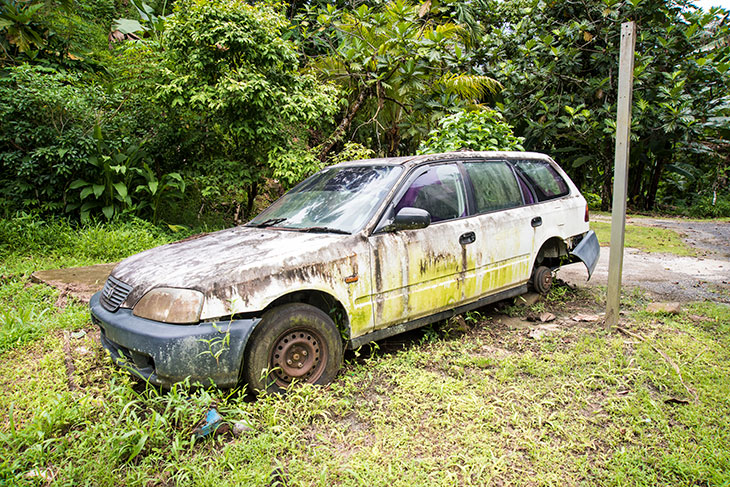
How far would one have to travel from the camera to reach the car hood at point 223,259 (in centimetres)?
284

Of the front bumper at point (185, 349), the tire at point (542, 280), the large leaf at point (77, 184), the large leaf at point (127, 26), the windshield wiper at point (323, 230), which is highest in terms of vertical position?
the large leaf at point (127, 26)

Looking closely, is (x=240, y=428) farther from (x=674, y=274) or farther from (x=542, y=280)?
(x=674, y=274)

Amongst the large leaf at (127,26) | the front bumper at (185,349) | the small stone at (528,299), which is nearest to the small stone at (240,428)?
the front bumper at (185,349)

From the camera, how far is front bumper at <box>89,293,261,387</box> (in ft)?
8.65

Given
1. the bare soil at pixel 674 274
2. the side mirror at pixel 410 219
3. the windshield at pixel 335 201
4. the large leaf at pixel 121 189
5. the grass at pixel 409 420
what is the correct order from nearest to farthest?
the grass at pixel 409 420 → the side mirror at pixel 410 219 → the windshield at pixel 335 201 → the bare soil at pixel 674 274 → the large leaf at pixel 121 189

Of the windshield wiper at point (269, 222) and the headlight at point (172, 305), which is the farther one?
the windshield wiper at point (269, 222)

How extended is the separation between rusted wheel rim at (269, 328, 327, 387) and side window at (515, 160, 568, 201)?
2.92 meters

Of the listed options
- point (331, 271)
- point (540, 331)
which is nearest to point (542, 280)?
point (540, 331)

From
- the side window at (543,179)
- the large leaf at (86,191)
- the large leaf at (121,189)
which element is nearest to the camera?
the side window at (543,179)

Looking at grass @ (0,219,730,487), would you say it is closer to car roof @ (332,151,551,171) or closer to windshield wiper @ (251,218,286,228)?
windshield wiper @ (251,218,286,228)

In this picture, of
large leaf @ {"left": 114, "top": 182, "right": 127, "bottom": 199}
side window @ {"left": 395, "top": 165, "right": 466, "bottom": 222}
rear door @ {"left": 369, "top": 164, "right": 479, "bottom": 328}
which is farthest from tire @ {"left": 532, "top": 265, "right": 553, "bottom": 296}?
large leaf @ {"left": 114, "top": 182, "right": 127, "bottom": 199}

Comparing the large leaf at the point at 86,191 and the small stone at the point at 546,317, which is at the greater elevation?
the large leaf at the point at 86,191

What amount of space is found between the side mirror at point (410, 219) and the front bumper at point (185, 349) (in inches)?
49.9

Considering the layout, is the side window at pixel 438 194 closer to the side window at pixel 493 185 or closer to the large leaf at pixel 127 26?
the side window at pixel 493 185
